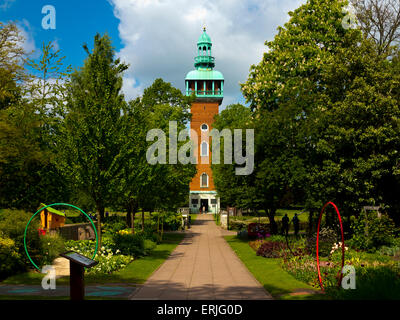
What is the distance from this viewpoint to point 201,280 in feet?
50.2

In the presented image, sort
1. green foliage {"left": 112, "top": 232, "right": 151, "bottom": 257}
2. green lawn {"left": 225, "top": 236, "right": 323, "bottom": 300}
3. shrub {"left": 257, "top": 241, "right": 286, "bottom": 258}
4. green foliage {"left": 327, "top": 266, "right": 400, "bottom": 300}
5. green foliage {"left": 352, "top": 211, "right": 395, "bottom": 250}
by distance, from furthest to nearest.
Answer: shrub {"left": 257, "top": 241, "right": 286, "bottom": 258} → green foliage {"left": 112, "top": 232, "right": 151, "bottom": 257} → green foliage {"left": 352, "top": 211, "right": 395, "bottom": 250} → green lawn {"left": 225, "top": 236, "right": 323, "bottom": 300} → green foliage {"left": 327, "top": 266, "right": 400, "bottom": 300}

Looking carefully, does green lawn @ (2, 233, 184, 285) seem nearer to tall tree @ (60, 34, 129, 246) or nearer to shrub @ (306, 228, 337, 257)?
tall tree @ (60, 34, 129, 246)

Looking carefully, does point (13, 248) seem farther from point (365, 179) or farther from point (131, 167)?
point (365, 179)

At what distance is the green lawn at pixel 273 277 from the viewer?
13.1 metres

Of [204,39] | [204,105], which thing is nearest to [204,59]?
[204,39]

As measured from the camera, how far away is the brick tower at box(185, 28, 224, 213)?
73.4 metres

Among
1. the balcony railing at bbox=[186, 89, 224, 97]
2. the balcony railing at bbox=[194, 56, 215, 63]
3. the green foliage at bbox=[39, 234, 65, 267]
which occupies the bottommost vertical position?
the green foliage at bbox=[39, 234, 65, 267]

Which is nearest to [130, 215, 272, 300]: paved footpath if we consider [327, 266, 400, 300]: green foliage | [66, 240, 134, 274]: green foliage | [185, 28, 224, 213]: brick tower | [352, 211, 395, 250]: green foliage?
[66, 240, 134, 274]: green foliage

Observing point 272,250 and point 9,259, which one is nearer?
point 9,259

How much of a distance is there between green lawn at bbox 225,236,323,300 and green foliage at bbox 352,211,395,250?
14.4 ft

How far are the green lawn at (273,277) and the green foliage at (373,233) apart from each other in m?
4.39

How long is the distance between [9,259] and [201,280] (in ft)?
22.3

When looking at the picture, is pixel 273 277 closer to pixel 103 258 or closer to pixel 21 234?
pixel 103 258

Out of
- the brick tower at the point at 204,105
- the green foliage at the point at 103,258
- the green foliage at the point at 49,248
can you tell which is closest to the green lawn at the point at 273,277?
the green foliage at the point at 103,258
